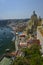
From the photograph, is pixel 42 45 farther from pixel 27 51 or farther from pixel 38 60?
pixel 38 60

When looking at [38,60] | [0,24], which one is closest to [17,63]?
[38,60]

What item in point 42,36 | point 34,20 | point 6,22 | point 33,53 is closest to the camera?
point 33,53

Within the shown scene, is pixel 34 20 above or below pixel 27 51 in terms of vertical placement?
above

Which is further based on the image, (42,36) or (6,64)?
(42,36)

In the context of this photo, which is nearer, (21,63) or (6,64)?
(21,63)

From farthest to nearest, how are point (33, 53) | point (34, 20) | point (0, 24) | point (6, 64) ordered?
1. point (0, 24)
2. point (34, 20)
3. point (6, 64)
4. point (33, 53)

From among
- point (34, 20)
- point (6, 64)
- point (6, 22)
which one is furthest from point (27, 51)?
point (6, 22)

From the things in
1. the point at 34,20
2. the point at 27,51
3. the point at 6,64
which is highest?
the point at 34,20

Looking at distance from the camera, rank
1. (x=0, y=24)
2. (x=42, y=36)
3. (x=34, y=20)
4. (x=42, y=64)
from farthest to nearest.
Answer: (x=0, y=24)
(x=34, y=20)
(x=42, y=36)
(x=42, y=64)

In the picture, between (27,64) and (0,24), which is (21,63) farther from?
(0,24)
